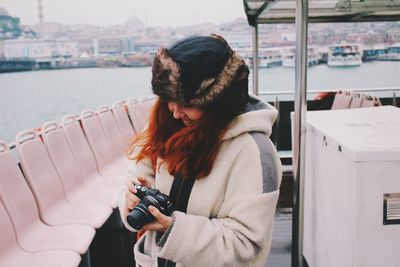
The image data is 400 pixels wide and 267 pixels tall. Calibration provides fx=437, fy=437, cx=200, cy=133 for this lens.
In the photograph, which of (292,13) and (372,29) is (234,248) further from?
(372,29)

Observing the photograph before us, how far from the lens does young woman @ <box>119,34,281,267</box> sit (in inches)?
40.8

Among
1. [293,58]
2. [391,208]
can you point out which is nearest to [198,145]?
[391,208]

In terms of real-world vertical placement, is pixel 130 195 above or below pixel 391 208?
above

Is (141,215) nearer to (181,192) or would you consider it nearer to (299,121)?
(181,192)

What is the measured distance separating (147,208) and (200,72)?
349 millimetres

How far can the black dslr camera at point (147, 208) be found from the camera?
3.45 ft

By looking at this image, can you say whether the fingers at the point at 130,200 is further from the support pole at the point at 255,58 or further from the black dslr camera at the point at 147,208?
the support pole at the point at 255,58

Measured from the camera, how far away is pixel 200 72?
40.5 inches

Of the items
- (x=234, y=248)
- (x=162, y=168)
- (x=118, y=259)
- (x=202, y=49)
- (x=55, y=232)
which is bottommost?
(x=118, y=259)

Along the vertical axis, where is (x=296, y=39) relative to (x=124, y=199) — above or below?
above

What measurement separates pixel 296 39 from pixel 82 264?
1715mm

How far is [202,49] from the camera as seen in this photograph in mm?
1018

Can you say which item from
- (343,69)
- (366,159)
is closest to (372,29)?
(343,69)

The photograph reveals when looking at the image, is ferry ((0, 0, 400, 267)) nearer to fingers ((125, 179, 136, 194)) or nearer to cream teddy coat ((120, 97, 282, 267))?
cream teddy coat ((120, 97, 282, 267))
